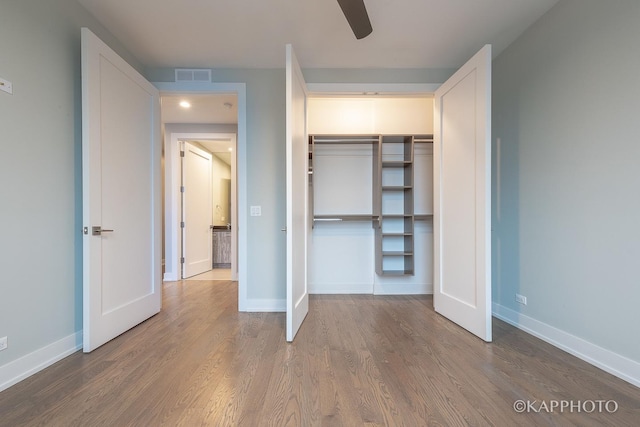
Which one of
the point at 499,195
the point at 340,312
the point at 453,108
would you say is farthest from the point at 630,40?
the point at 340,312

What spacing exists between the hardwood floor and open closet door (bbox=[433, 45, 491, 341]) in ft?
1.00

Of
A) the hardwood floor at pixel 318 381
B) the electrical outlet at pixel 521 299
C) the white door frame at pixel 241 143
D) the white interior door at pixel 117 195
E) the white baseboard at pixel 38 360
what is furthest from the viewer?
the white door frame at pixel 241 143

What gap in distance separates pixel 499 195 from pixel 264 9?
2.66 metres

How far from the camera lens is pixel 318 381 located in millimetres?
1659

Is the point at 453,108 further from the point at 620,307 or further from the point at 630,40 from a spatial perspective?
the point at 620,307

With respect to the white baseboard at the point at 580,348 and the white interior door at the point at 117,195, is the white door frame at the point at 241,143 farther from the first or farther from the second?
the white baseboard at the point at 580,348

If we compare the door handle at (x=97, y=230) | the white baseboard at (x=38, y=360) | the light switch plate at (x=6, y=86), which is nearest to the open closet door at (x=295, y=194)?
the door handle at (x=97, y=230)

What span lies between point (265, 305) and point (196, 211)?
109 inches

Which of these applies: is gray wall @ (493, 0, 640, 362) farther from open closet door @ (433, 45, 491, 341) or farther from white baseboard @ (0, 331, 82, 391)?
white baseboard @ (0, 331, 82, 391)

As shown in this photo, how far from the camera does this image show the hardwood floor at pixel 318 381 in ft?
Answer: 4.46

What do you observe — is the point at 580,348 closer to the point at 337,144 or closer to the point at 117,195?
the point at 337,144

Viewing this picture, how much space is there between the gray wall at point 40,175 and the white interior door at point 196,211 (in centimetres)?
263

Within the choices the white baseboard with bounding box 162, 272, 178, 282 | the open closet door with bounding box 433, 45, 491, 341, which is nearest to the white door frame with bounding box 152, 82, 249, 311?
the open closet door with bounding box 433, 45, 491, 341

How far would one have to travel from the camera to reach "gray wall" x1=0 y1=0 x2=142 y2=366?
64.1 inches
